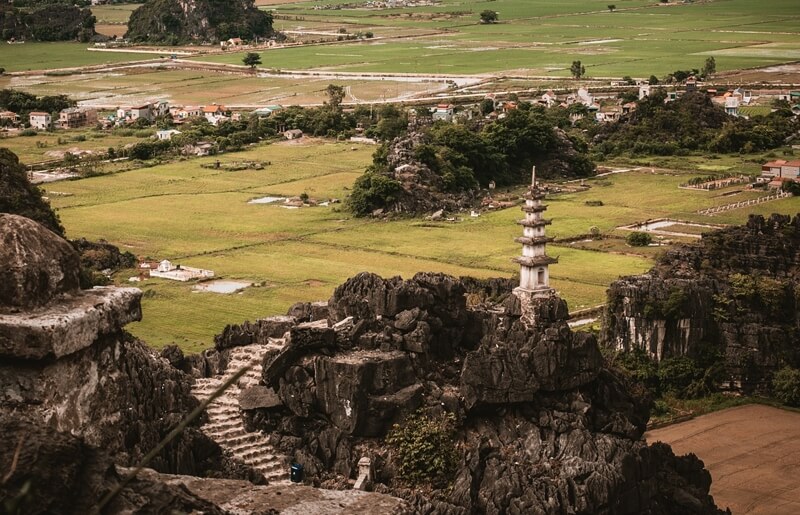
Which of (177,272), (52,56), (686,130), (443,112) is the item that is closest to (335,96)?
(443,112)

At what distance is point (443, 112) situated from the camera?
96.2m

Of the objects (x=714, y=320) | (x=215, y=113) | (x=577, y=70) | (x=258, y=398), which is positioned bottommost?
(x=215, y=113)

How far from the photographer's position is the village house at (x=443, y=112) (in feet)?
310

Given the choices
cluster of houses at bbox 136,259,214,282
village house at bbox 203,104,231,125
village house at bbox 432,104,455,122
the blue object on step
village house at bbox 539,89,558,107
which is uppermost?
the blue object on step

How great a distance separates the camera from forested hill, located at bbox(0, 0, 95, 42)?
169625 millimetres

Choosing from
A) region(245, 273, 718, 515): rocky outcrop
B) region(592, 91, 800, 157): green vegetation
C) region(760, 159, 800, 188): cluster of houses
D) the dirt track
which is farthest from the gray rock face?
region(592, 91, 800, 157): green vegetation

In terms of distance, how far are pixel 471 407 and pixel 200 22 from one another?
151m

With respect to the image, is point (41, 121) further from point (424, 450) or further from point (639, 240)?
point (424, 450)

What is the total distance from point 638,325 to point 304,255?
19.5m

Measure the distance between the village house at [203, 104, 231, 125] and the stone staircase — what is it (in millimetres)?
73983

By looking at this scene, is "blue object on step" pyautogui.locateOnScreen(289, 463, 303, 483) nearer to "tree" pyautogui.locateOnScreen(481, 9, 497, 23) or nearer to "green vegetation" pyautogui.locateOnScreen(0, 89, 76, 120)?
"green vegetation" pyautogui.locateOnScreen(0, 89, 76, 120)

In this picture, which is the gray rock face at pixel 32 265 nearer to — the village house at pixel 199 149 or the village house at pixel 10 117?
the village house at pixel 199 149

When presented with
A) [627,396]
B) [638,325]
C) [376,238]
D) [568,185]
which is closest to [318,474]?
[627,396]

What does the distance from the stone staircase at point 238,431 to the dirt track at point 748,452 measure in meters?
9.62
